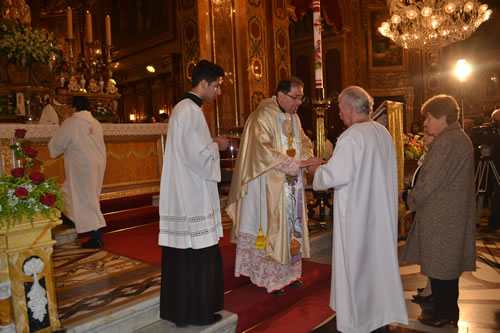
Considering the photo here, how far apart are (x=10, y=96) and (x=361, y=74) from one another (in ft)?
40.9

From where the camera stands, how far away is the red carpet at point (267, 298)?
10.9 feet

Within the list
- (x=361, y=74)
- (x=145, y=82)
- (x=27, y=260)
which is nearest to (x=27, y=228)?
(x=27, y=260)

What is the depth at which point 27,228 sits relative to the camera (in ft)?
8.05

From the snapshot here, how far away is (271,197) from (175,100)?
987 centimetres

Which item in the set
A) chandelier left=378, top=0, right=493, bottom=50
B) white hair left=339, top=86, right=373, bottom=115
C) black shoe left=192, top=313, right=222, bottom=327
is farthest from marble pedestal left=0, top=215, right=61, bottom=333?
chandelier left=378, top=0, right=493, bottom=50

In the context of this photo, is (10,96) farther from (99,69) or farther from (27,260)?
(27,260)

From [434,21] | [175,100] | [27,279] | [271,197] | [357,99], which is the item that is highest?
[434,21]

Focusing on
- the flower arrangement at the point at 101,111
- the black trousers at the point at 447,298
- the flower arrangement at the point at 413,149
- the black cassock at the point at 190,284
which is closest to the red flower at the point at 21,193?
the black cassock at the point at 190,284

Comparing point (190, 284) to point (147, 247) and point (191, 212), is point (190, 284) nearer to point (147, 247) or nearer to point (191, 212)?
point (191, 212)

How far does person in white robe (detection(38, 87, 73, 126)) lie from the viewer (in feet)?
20.2

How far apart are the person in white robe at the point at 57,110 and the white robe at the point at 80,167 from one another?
1602 millimetres

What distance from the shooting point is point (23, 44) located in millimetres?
5965

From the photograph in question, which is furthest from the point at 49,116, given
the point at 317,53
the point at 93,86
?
the point at 317,53

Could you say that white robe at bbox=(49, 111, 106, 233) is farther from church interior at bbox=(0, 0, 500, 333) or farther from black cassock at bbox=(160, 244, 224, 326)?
black cassock at bbox=(160, 244, 224, 326)
